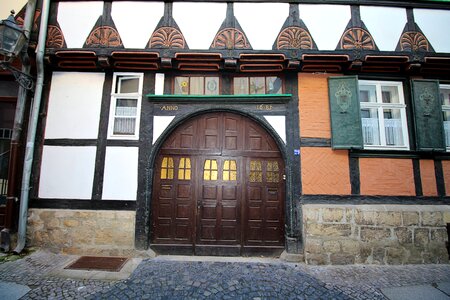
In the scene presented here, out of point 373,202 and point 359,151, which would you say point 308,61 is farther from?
point 373,202

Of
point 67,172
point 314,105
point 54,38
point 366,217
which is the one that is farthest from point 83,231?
point 366,217

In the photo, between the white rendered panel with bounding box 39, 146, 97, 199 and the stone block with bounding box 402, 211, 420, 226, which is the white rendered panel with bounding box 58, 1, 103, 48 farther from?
the stone block with bounding box 402, 211, 420, 226

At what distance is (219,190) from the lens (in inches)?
180

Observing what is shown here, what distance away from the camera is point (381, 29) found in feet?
15.3

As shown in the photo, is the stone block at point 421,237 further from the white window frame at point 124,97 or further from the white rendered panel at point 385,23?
the white window frame at point 124,97

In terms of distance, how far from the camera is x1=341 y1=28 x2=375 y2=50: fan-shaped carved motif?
15.0ft

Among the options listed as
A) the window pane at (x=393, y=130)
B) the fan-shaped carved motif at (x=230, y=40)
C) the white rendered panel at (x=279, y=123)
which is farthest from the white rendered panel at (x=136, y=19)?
the window pane at (x=393, y=130)

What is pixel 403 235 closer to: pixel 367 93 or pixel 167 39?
pixel 367 93

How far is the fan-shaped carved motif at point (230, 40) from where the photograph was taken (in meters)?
4.50

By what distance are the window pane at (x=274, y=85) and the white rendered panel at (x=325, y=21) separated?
1.07 m

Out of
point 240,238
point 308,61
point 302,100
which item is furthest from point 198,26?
point 240,238

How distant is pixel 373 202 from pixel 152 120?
4892 millimetres

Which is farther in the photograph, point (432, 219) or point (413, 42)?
point (413, 42)

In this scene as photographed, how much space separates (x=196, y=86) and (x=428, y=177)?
528cm
